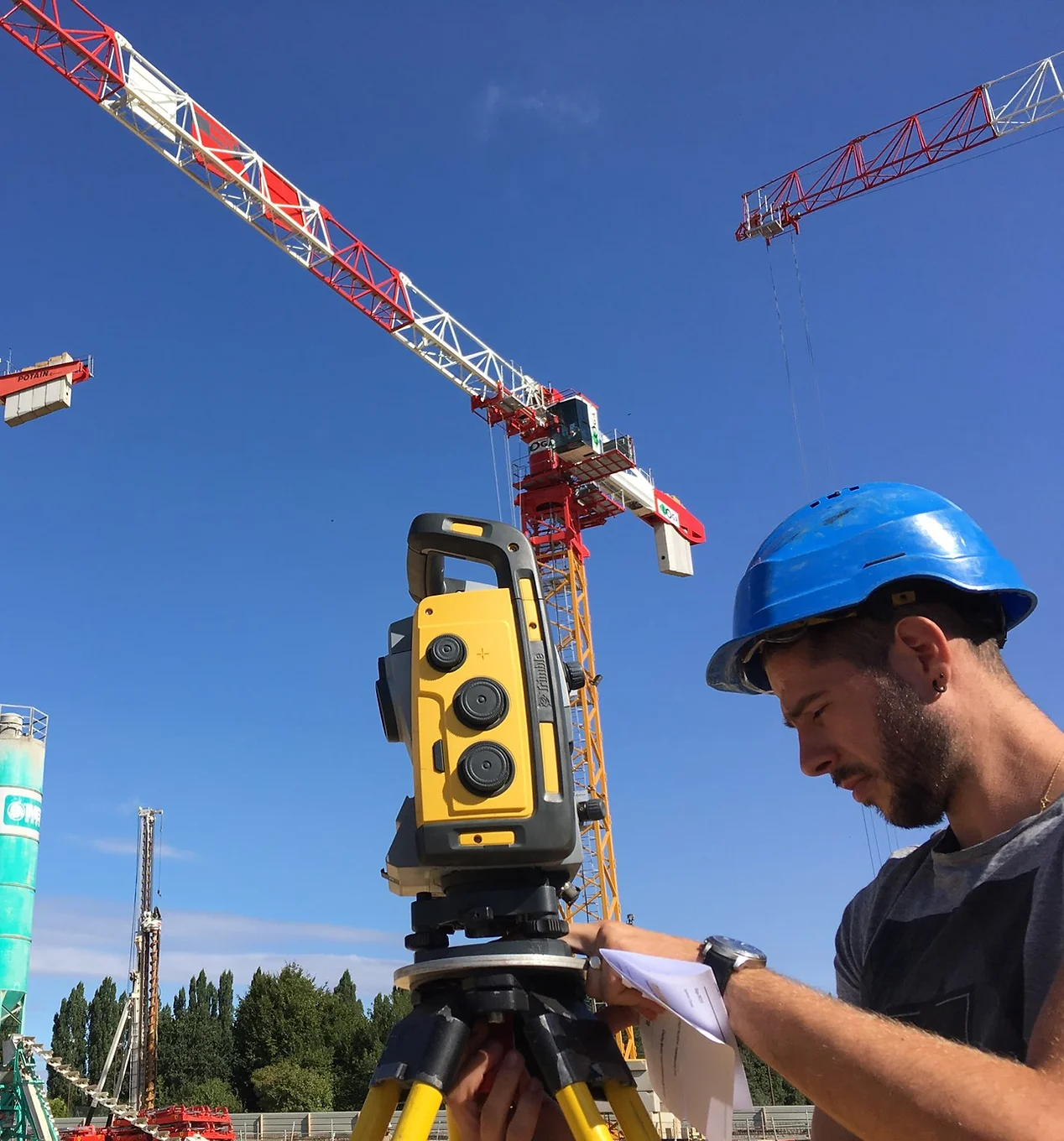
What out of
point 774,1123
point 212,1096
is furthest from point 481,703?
point 212,1096

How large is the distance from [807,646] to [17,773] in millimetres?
24695

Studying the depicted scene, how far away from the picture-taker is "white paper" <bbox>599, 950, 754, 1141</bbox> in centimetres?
162

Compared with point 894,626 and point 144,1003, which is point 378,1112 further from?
point 144,1003

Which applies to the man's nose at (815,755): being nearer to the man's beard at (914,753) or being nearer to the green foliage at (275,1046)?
the man's beard at (914,753)

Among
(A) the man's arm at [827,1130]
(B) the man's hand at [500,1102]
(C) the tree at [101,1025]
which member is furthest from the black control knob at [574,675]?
(C) the tree at [101,1025]

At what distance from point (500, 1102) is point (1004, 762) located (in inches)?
46.2

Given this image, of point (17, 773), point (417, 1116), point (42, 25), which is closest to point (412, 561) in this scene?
point (417, 1116)

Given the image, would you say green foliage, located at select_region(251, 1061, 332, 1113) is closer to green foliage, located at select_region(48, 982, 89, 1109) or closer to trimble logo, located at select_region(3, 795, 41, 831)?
green foliage, located at select_region(48, 982, 89, 1109)

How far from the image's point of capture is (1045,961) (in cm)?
149

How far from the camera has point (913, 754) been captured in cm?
173

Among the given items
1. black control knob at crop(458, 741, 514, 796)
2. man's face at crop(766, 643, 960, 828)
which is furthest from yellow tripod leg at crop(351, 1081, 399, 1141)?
man's face at crop(766, 643, 960, 828)

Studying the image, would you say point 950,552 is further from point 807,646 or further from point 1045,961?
point 1045,961

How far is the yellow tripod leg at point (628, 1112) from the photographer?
1781 mm

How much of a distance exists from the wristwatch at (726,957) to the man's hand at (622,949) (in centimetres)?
4
